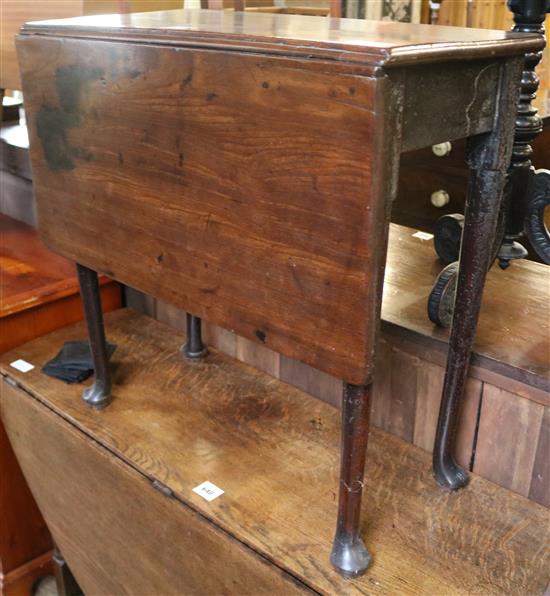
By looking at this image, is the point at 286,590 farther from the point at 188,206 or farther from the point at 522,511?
the point at 188,206

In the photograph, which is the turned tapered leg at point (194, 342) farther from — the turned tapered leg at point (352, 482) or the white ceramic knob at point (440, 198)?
the white ceramic knob at point (440, 198)

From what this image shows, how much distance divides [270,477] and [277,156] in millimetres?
626

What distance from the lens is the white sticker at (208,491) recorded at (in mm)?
1308

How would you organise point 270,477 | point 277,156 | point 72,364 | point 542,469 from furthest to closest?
point 72,364 < point 270,477 < point 542,469 < point 277,156

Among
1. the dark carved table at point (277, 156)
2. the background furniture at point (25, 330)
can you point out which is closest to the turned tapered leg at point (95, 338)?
the dark carved table at point (277, 156)

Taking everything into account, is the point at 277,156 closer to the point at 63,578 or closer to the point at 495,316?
the point at 495,316

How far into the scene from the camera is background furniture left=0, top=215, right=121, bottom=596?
1834 mm

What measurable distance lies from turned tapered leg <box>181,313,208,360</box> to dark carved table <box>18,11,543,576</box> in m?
0.38

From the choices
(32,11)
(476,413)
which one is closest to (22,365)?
(32,11)

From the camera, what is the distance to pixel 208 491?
52.0 inches

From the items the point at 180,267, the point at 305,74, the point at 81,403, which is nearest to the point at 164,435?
the point at 81,403

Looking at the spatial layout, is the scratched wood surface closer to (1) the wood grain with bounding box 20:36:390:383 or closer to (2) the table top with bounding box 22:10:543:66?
(1) the wood grain with bounding box 20:36:390:383

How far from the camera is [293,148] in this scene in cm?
95

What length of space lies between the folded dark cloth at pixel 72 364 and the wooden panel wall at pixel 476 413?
520 mm
